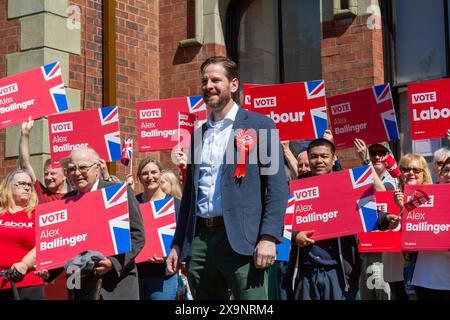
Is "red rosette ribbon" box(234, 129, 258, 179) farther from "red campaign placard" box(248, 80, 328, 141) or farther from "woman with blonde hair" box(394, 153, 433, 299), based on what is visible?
"red campaign placard" box(248, 80, 328, 141)

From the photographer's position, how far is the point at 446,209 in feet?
23.1

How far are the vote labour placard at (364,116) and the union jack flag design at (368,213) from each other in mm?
1851

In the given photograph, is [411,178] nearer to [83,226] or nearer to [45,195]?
[83,226]

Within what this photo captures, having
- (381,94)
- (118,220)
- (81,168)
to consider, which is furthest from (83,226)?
(381,94)

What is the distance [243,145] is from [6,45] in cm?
728

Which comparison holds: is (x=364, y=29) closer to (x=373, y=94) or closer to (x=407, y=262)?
(x=373, y=94)

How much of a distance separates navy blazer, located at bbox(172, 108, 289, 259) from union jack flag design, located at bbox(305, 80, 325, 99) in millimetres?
3335

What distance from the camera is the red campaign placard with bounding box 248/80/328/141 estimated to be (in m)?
8.66

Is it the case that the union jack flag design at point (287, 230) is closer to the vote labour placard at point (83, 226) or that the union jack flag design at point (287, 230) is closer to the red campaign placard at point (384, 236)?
the red campaign placard at point (384, 236)

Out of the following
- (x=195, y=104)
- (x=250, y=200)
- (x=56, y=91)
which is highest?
(x=56, y=91)

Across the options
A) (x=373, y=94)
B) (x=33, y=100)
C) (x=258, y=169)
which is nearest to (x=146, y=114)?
(x=33, y=100)

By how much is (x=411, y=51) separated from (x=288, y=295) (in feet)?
17.7

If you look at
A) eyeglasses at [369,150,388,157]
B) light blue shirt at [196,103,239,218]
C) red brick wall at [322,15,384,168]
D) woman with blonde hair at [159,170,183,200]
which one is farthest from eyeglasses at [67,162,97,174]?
red brick wall at [322,15,384,168]

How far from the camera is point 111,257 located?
6.30 meters
